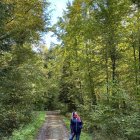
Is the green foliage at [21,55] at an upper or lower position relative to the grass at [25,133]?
upper

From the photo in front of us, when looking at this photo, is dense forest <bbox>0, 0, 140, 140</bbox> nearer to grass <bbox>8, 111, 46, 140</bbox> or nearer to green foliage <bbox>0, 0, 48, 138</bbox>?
green foliage <bbox>0, 0, 48, 138</bbox>

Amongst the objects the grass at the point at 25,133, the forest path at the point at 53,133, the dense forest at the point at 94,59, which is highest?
the dense forest at the point at 94,59

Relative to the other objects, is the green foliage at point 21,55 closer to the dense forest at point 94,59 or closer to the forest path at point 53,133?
the dense forest at point 94,59

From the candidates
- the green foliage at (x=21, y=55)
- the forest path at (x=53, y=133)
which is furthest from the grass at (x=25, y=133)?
the green foliage at (x=21, y=55)

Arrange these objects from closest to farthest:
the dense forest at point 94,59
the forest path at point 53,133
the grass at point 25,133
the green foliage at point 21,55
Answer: the dense forest at point 94,59 → the grass at point 25,133 → the forest path at point 53,133 → the green foliage at point 21,55

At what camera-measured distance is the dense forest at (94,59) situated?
17.2 metres

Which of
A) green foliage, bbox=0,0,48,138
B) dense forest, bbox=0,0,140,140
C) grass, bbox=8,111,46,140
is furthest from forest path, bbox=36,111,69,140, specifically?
green foliage, bbox=0,0,48,138

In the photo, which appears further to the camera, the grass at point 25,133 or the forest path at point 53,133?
the forest path at point 53,133

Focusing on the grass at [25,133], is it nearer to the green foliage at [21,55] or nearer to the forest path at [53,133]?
the forest path at [53,133]

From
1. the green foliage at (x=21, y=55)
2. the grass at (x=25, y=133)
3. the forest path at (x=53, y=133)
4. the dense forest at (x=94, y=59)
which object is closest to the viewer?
the dense forest at (x=94, y=59)

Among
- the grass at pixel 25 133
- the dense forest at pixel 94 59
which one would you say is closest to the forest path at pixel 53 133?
the grass at pixel 25 133

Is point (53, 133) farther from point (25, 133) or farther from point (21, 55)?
point (21, 55)

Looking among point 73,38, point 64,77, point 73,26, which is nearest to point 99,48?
point 73,26

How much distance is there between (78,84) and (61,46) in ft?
17.5
